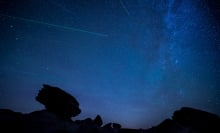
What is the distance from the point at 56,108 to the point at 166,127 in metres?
16.2

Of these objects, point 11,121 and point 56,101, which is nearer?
point 11,121

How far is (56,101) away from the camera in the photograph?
24281 mm

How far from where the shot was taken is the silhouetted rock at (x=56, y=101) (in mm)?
24203

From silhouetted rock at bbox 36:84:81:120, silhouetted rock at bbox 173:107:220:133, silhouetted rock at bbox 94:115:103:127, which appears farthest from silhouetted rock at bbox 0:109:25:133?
silhouetted rock at bbox 173:107:220:133

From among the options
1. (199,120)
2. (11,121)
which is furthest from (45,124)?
(199,120)

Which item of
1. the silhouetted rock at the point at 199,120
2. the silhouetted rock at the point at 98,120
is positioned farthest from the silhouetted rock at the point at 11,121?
the silhouetted rock at the point at 199,120

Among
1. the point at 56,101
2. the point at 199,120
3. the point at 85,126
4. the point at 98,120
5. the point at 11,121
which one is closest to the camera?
the point at 11,121

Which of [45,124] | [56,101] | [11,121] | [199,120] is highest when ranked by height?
[56,101]

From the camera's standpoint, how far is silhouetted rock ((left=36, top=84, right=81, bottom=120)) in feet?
79.4

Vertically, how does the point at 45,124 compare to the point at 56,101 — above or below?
below

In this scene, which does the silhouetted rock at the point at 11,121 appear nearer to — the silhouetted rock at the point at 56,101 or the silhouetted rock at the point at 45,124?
the silhouetted rock at the point at 45,124

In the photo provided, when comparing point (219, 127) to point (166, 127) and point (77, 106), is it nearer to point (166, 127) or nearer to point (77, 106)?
point (166, 127)

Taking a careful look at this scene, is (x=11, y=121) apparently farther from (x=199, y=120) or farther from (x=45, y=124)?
(x=199, y=120)

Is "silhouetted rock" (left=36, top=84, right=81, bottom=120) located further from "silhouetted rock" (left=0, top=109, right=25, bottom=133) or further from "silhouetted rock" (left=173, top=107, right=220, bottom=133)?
"silhouetted rock" (left=173, top=107, right=220, bottom=133)
